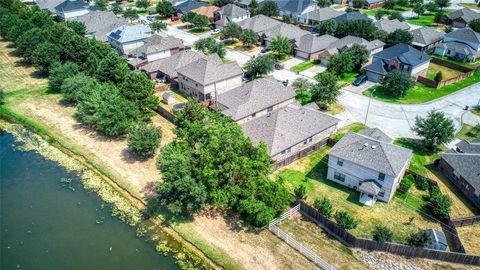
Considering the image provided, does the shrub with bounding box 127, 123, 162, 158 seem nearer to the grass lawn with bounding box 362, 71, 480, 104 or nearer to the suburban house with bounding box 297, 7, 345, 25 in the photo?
the grass lawn with bounding box 362, 71, 480, 104

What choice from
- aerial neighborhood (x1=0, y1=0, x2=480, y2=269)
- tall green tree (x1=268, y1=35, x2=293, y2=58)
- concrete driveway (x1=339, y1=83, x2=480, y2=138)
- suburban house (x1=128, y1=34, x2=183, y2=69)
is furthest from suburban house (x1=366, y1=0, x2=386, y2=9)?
suburban house (x1=128, y1=34, x2=183, y2=69)

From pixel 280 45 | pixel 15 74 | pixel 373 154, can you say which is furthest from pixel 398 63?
pixel 15 74

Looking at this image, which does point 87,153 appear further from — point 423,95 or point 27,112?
point 423,95

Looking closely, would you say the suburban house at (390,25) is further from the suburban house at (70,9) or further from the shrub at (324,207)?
the suburban house at (70,9)

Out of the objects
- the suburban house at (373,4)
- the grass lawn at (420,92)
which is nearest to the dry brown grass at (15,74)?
the grass lawn at (420,92)

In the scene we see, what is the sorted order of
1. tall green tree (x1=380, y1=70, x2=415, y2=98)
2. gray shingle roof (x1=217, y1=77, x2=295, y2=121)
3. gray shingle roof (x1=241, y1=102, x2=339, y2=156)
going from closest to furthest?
gray shingle roof (x1=241, y1=102, x2=339, y2=156) → gray shingle roof (x1=217, y1=77, x2=295, y2=121) → tall green tree (x1=380, y1=70, x2=415, y2=98)

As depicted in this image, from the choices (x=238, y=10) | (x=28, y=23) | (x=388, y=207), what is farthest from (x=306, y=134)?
(x=28, y=23)

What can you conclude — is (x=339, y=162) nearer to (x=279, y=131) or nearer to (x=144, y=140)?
(x=279, y=131)
